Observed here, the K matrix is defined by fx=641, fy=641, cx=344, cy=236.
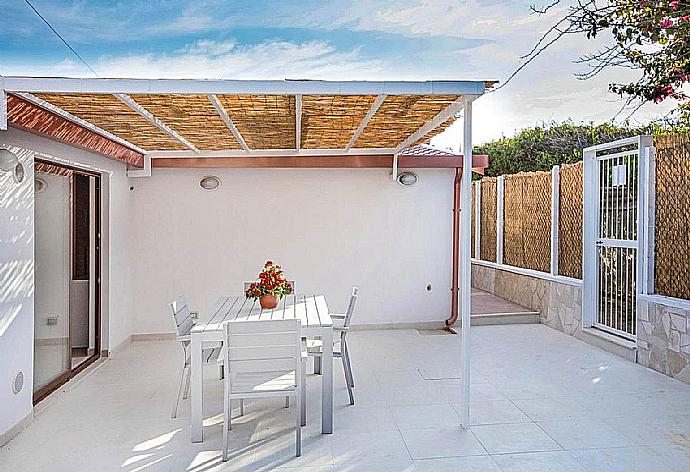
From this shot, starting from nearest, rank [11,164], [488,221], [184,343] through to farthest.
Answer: [11,164] < [184,343] < [488,221]

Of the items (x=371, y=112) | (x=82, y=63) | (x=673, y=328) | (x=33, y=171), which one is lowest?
(x=673, y=328)

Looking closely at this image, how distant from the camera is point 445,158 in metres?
9.44

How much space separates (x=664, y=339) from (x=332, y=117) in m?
4.32

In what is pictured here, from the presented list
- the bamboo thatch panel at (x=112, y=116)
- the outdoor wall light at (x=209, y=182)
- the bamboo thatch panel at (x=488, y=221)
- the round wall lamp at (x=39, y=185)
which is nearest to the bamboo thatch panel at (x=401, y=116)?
the bamboo thatch panel at (x=112, y=116)

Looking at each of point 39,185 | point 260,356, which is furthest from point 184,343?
point 39,185

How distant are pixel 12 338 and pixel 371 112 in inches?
139

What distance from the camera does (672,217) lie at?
6.98 metres

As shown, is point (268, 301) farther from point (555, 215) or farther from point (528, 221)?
point (528, 221)

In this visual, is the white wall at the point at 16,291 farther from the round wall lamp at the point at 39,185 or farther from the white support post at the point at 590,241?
the white support post at the point at 590,241

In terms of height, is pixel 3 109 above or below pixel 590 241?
above

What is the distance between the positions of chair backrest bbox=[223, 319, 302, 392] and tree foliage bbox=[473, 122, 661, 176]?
38.0ft

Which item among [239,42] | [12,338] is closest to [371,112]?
[12,338]

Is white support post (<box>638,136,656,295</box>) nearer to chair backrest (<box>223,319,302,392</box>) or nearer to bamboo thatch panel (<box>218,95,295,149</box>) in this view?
bamboo thatch panel (<box>218,95,295,149</box>)

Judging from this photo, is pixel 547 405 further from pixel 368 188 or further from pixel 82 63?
pixel 82 63
